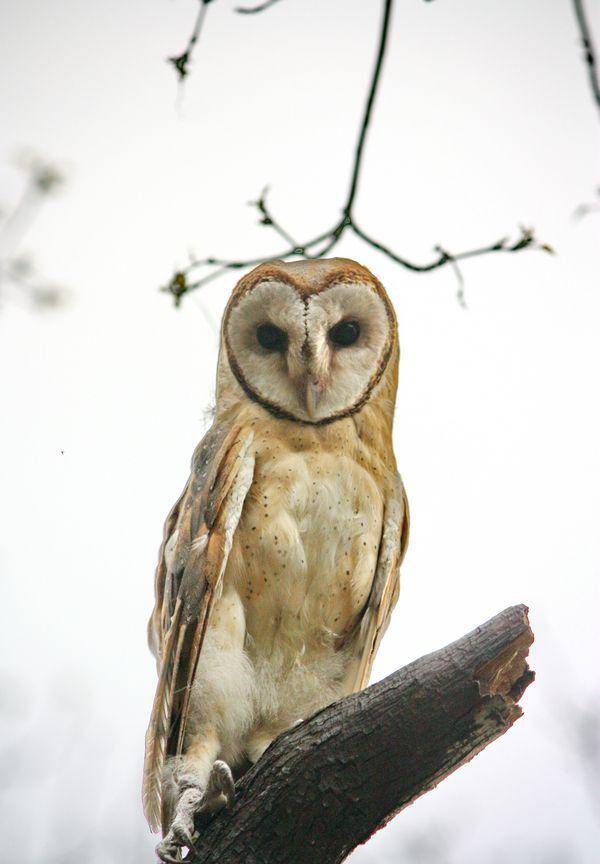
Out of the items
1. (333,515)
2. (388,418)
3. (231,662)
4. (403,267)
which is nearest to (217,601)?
(231,662)

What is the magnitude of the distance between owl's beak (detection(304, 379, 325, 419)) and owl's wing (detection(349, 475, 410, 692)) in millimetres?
439

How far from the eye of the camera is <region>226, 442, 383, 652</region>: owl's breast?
2982 millimetres

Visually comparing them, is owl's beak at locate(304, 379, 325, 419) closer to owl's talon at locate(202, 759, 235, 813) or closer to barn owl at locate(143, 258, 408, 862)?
barn owl at locate(143, 258, 408, 862)

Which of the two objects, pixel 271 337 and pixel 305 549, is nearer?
pixel 305 549

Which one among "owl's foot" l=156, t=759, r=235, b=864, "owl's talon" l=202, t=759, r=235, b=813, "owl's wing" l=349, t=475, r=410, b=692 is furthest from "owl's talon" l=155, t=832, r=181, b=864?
"owl's wing" l=349, t=475, r=410, b=692

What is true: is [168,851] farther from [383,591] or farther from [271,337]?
[271,337]

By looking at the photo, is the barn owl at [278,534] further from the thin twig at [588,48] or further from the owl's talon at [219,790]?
the thin twig at [588,48]

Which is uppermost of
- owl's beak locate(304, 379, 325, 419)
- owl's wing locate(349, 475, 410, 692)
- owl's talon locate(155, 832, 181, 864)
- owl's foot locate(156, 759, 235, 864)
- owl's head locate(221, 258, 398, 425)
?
owl's head locate(221, 258, 398, 425)

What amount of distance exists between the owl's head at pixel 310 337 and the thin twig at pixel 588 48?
1.16m

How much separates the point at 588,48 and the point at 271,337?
1447mm

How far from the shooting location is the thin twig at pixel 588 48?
210 centimetres

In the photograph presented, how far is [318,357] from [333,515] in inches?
19.8

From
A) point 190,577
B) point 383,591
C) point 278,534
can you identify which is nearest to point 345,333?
point 278,534

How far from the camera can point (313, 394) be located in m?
3.10
